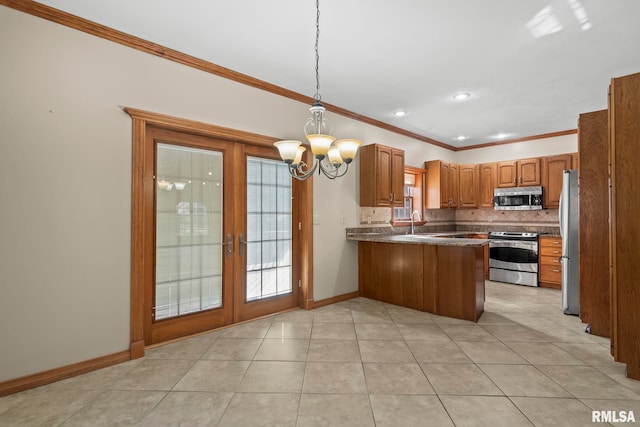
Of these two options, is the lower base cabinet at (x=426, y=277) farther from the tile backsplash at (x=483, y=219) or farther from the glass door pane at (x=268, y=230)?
the glass door pane at (x=268, y=230)

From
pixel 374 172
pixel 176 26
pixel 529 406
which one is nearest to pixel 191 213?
pixel 176 26

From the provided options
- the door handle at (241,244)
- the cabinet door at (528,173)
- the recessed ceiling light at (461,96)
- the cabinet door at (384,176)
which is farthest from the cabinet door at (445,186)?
the door handle at (241,244)

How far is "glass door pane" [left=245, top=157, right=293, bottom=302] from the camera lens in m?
3.64

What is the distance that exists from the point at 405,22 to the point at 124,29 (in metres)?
→ 2.34

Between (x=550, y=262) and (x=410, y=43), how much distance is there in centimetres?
460

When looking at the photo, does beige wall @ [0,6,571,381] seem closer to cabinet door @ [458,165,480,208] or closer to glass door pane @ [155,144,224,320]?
glass door pane @ [155,144,224,320]

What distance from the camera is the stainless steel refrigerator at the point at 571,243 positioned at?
151 inches

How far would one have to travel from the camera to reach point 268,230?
380cm

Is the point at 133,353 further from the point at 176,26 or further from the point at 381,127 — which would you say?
the point at 381,127

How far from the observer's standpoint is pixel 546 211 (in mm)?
5953

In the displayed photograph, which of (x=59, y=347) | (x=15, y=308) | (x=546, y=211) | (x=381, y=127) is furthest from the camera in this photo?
(x=546, y=211)

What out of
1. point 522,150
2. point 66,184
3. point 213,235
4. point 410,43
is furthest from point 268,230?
point 522,150

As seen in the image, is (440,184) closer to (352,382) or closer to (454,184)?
(454,184)

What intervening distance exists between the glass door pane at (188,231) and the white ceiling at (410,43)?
1.08m
